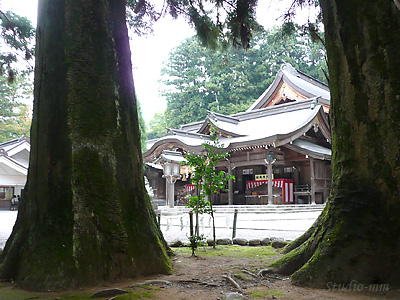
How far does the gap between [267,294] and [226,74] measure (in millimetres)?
35810

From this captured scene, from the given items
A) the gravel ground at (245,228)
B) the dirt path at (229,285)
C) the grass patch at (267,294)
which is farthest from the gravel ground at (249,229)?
the grass patch at (267,294)

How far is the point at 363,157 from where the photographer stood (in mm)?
3180

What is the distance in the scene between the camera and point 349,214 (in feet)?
10.3

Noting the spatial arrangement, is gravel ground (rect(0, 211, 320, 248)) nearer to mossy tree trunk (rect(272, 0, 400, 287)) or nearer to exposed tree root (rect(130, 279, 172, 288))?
exposed tree root (rect(130, 279, 172, 288))

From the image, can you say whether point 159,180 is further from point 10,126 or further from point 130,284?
point 130,284

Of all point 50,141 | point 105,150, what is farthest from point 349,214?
point 50,141

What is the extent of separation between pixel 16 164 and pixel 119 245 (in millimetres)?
22778

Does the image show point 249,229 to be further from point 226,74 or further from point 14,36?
point 226,74

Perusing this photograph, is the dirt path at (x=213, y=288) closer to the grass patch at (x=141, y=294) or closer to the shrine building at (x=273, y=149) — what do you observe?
the grass patch at (x=141, y=294)

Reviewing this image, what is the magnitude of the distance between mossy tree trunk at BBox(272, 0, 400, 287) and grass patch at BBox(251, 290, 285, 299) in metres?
0.27

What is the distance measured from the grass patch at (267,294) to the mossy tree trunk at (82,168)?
111cm

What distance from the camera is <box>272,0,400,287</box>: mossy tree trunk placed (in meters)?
2.96

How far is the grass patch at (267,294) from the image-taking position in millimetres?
2934

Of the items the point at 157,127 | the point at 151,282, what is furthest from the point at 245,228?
the point at 157,127
